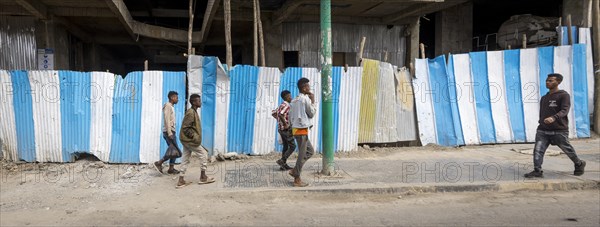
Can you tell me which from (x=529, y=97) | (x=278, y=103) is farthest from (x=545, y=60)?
(x=278, y=103)

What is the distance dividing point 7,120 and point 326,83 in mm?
5646

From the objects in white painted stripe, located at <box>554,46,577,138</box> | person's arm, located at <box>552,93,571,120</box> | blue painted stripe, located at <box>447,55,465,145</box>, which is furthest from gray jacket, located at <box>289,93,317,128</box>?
white painted stripe, located at <box>554,46,577,138</box>

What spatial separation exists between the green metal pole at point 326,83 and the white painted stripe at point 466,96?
4.10m

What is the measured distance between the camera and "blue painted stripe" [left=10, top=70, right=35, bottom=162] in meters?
7.29

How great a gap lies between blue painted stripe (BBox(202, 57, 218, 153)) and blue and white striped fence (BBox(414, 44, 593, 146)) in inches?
173

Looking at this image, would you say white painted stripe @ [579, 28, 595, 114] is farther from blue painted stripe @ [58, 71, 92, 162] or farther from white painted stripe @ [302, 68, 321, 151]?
blue painted stripe @ [58, 71, 92, 162]

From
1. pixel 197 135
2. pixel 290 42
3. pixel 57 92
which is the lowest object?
pixel 197 135

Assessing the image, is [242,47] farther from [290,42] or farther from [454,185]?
[454,185]

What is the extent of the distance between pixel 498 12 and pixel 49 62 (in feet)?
61.9

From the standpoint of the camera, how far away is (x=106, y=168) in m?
7.19

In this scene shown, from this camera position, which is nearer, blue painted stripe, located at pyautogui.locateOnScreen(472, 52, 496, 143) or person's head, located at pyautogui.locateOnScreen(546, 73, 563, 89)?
person's head, located at pyautogui.locateOnScreen(546, 73, 563, 89)

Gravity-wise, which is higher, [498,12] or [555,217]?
[498,12]

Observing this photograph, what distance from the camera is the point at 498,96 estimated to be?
9.42m

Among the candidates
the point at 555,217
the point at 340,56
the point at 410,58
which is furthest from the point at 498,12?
the point at 555,217
